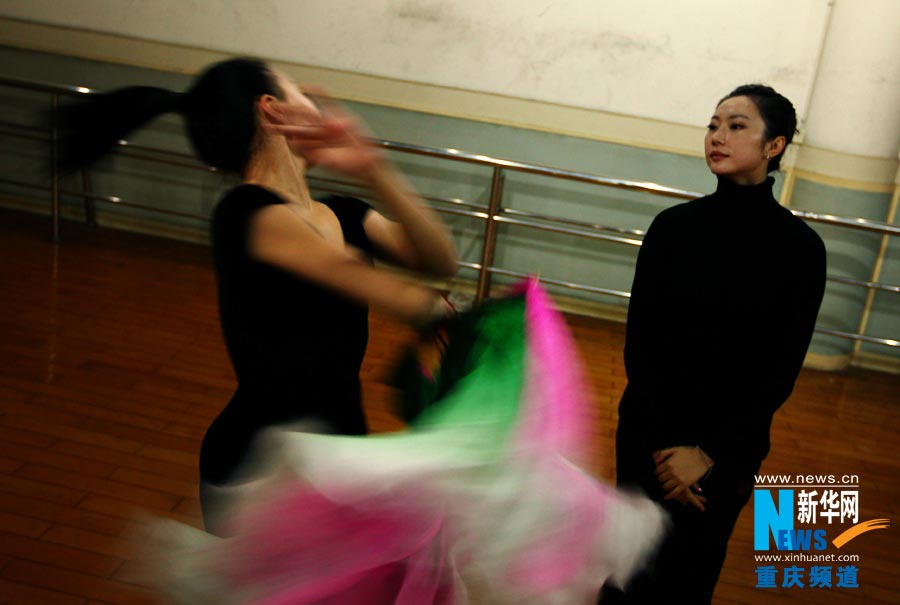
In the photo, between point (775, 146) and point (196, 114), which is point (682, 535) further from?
point (196, 114)

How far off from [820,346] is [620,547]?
416 cm

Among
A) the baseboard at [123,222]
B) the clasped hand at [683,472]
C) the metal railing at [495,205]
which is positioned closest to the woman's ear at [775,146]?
the clasped hand at [683,472]

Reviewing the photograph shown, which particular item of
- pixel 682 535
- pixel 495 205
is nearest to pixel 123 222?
pixel 495 205

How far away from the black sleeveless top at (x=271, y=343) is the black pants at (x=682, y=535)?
0.78 metres

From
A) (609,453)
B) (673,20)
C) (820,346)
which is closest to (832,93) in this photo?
(673,20)

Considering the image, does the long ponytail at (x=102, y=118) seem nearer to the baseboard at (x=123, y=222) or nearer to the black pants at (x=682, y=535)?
the black pants at (x=682, y=535)

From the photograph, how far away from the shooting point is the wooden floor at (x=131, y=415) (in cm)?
244

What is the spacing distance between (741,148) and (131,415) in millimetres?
2481

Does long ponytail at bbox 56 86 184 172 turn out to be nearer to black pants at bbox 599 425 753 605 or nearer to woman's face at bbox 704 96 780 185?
woman's face at bbox 704 96 780 185

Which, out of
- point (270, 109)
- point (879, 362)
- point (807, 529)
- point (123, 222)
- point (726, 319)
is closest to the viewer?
point (270, 109)

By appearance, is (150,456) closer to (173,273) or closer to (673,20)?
(173,273)

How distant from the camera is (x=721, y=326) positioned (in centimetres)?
171

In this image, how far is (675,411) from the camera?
Answer: 5.81ft

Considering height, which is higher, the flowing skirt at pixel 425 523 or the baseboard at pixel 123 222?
the flowing skirt at pixel 425 523
